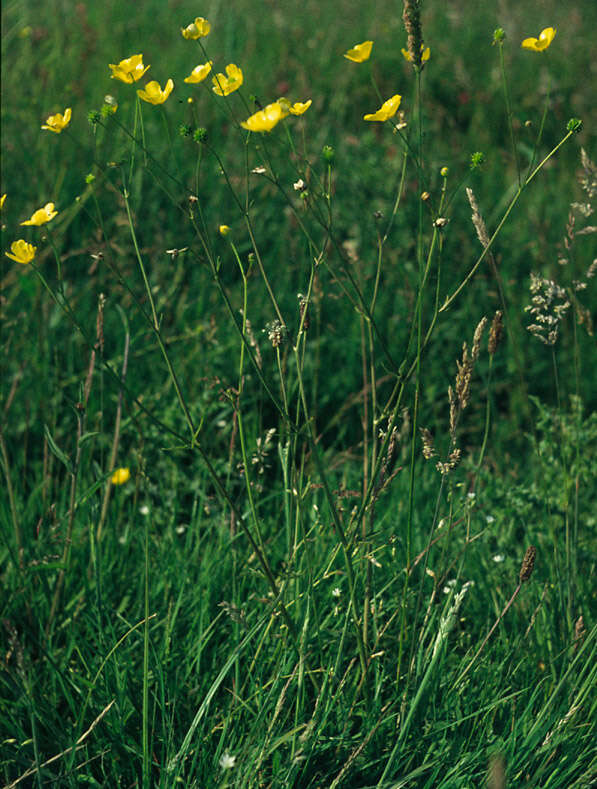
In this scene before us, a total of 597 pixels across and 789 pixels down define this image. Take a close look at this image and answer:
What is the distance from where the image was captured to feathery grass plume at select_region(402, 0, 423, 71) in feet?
3.39

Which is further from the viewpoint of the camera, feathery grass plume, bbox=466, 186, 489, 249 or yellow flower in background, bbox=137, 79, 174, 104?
feathery grass plume, bbox=466, 186, 489, 249

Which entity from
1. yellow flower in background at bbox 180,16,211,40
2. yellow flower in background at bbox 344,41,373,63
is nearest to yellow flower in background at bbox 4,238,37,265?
yellow flower in background at bbox 180,16,211,40

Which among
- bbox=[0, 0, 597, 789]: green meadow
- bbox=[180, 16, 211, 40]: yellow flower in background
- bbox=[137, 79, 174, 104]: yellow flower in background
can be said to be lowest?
bbox=[0, 0, 597, 789]: green meadow

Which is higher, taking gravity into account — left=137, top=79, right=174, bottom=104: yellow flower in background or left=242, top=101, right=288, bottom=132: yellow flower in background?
left=137, top=79, right=174, bottom=104: yellow flower in background

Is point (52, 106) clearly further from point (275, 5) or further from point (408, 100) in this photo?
point (275, 5)

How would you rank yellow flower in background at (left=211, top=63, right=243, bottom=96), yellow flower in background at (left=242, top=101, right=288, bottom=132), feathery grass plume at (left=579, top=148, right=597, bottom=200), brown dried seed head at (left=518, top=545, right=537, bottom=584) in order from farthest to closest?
feathery grass plume at (left=579, top=148, right=597, bottom=200)
brown dried seed head at (left=518, top=545, right=537, bottom=584)
yellow flower in background at (left=211, top=63, right=243, bottom=96)
yellow flower in background at (left=242, top=101, right=288, bottom=132)

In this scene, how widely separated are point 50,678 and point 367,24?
18.7 ft

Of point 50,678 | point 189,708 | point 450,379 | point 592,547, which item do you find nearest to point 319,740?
point 189,708

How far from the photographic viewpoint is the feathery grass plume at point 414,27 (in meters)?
1.03

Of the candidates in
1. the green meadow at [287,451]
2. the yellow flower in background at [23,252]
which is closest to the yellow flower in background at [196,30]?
the green meadow at [287,451]

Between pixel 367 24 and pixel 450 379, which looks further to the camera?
pixel 367 24

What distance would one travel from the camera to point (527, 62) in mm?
5484

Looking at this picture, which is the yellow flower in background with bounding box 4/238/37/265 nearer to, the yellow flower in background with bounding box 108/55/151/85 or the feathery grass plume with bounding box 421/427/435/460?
the yellow flower in background with bounding box 108/55/151/85

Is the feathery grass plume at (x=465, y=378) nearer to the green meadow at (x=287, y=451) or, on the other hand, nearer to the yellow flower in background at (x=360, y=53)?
the green meadow at (x=287, y=451)
